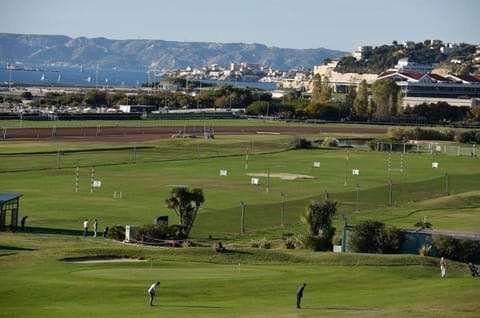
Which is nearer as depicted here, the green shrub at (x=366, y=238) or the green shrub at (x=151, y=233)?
the green shrub at (x=366, y=238)

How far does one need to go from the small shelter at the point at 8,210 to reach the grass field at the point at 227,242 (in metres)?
0.95

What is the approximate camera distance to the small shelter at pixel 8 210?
49.4 meters

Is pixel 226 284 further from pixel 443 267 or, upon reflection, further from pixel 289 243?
pixel 289 243

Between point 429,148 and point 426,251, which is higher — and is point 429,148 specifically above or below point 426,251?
above

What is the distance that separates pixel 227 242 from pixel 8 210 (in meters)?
11.5

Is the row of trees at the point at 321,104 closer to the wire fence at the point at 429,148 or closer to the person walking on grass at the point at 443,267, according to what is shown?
the wire fence at the point at 429,148

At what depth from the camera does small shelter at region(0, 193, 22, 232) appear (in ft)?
162

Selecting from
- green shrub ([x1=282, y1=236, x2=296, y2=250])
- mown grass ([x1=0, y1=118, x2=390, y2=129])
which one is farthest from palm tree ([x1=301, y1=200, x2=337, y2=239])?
mown grass ([x1=0, y1=118, x2=390, y2=129])

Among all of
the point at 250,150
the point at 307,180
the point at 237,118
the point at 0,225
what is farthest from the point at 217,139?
the point at 0,225

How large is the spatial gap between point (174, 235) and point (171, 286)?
13.0 metres

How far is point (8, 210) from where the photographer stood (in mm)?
52469

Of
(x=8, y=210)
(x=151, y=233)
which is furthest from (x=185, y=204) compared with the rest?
(x=8, y=210)

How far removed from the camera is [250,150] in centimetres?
10150

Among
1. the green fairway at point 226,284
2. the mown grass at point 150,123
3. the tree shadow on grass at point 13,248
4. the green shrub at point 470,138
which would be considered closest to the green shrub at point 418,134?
the green shrub at point 470,138
